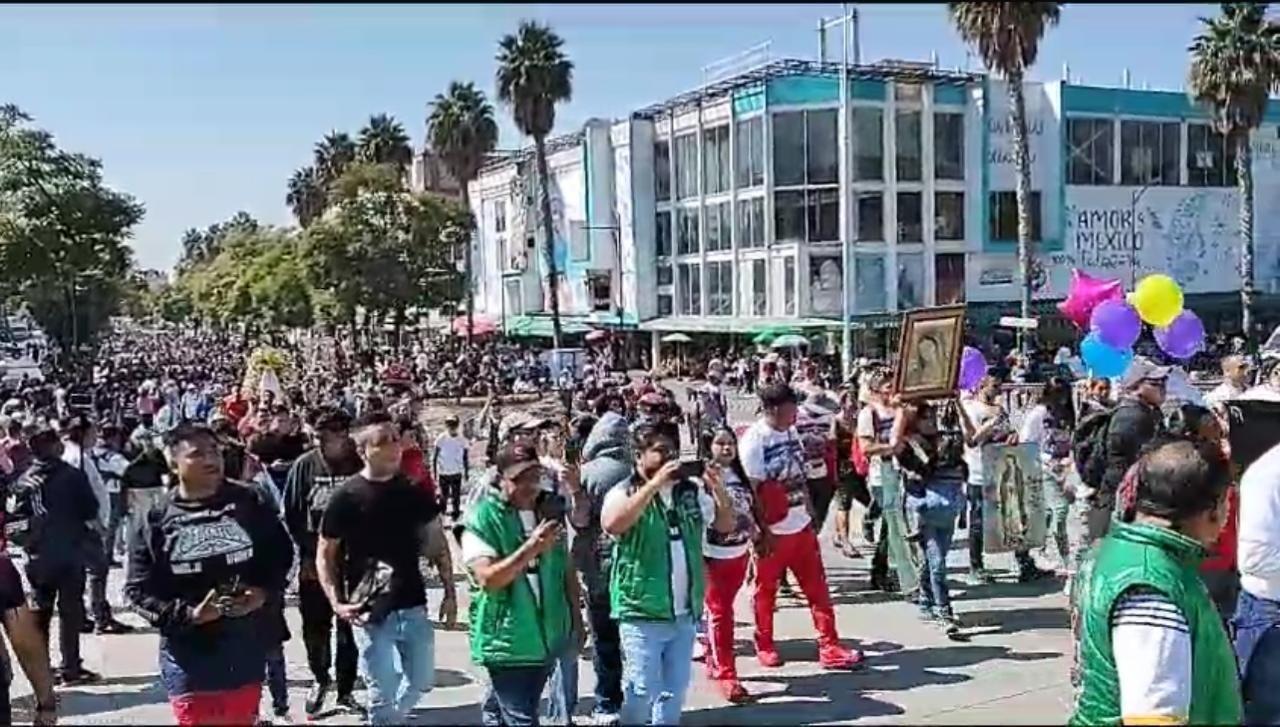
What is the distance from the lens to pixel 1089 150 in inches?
1852

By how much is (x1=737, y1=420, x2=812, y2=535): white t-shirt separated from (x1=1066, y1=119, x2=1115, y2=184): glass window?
42.3 m

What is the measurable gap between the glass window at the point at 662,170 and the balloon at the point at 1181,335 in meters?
38.6

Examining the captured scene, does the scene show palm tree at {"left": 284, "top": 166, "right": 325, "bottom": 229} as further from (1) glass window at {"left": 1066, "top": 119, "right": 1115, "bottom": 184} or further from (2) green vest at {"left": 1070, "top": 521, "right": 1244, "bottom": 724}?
(2) green vest at {"left": 1070, "top": 521, "right": 1244, "bottom": 724}

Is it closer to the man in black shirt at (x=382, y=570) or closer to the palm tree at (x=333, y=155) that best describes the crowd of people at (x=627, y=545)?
the man in black shirt at (x=382, y=570)

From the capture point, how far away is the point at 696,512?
557 cm

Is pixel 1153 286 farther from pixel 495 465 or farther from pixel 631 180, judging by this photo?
pixel 631 180

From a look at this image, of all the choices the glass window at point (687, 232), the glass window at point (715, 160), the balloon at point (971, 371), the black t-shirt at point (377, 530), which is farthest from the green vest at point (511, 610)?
the glass window at point (687, 232)

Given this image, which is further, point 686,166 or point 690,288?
point 690,288

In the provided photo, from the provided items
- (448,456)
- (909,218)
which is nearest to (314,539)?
(448,456)

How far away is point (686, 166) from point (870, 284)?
8.85 metres

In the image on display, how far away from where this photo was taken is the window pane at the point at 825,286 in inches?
1674

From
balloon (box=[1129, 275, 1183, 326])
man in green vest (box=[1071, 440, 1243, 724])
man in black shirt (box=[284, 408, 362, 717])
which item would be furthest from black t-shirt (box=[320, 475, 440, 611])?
balloon (box=[1129, 275, 1183, 326])

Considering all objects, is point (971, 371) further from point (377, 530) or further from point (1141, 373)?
point (377, 530)

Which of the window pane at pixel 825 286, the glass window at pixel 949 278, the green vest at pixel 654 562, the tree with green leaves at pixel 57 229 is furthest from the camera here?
the glass window at pixel 949 278
